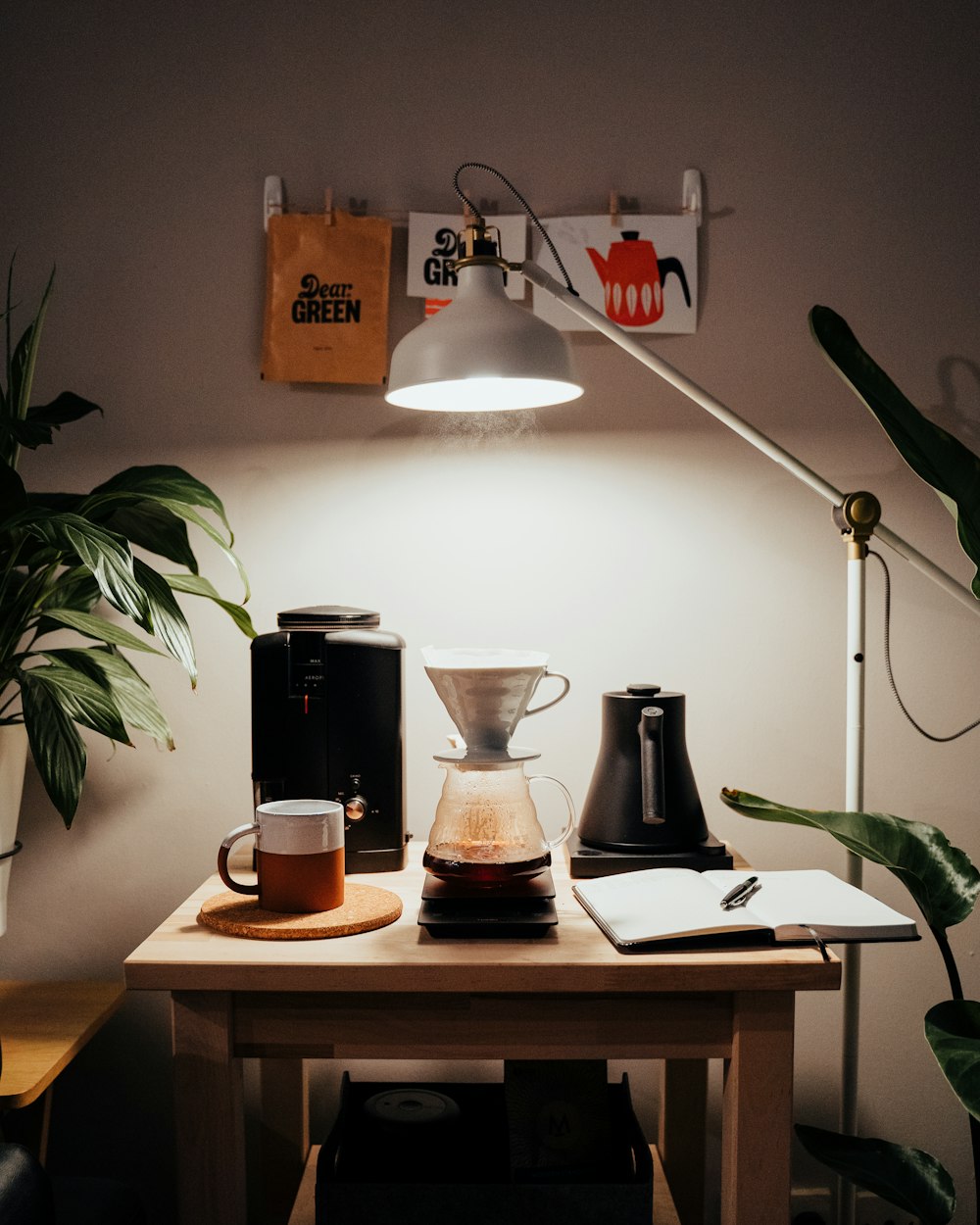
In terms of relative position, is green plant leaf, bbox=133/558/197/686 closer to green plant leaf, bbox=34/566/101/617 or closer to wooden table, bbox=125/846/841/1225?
green plant leaf, bbox=34/566/101/617

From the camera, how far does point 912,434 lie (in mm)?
1261

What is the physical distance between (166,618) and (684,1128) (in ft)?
3.80

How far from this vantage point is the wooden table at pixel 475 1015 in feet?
3.79

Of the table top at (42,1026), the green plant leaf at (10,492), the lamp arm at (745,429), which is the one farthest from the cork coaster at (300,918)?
the lamp arm at (745,429)

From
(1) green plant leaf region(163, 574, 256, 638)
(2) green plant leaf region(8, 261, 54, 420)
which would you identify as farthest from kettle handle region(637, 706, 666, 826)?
(2) green plant leaf region(8, 261, 54, 420)

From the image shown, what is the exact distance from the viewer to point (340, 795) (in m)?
1.47

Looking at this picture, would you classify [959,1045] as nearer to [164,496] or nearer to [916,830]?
[916,830]

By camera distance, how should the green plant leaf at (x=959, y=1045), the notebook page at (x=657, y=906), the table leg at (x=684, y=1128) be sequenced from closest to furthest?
the green plant leaf at (x=959, y=1045)
the notebook page at (x=657, y=906)
the table leg at (x=684, y=1128)

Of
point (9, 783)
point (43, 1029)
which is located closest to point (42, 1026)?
point (43, 1029)

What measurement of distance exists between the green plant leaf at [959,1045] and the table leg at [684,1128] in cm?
49

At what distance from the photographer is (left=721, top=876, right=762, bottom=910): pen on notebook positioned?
1249 millimetres

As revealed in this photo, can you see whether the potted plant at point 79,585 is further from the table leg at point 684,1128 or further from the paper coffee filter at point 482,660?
the table leg at point 684,1128

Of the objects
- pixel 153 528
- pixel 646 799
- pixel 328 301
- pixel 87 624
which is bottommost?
pixel 646 799

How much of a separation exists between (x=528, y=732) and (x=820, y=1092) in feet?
2.74
